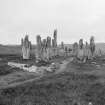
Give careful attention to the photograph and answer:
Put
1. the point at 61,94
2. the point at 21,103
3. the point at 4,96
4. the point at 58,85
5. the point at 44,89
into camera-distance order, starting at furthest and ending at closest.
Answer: the point at 58,85 < the point at 44,89 < the point at 61,94 < the point at 4,96 < the point at 21,103

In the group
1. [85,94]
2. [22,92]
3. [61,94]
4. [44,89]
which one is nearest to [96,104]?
[85,94]

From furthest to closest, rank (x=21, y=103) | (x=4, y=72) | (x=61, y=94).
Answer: (x=4, y=72), (x=61, y=94), (x=21, y=103)

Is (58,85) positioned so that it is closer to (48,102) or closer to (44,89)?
(44,89)

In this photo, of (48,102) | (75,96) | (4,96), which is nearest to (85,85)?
(75,96)

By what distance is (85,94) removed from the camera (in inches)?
784

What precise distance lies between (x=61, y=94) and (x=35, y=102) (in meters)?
4.49

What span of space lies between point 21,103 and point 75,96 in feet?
25.2

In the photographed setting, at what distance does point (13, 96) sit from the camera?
19062mm

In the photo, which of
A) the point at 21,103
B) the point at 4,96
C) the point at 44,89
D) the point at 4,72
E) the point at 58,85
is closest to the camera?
the point at 21,103

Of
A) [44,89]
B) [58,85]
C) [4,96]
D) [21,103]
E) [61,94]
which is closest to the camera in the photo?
[21,103]

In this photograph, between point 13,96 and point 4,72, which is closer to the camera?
point 13,96

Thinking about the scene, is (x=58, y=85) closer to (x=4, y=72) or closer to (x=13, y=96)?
(x=13, y=96)

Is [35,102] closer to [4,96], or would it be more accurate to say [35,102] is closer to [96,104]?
[4,96]

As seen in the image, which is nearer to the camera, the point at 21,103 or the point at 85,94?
the point at 21,103
